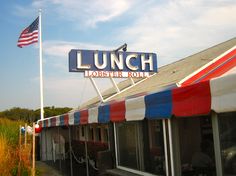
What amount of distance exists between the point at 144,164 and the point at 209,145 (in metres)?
1.74

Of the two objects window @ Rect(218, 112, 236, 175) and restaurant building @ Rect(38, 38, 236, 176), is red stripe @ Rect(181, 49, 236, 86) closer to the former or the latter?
restaurant building @ Rect(38, 38, 236, 176)

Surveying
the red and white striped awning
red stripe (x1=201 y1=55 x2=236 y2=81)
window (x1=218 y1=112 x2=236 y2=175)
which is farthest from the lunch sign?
window (x1=218 y1=112 x2=236 y2=175)

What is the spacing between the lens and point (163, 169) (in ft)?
24.3

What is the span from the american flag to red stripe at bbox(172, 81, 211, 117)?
788 inches

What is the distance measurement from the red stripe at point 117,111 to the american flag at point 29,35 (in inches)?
666

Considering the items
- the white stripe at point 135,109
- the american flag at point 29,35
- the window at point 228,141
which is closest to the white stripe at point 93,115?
the white stripe at point 135,109

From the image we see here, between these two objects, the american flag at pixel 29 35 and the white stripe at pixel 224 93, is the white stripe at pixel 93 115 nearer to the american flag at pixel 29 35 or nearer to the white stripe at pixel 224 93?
the white stripe at pixel 224 93

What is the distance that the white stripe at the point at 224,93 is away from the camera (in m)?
4.30

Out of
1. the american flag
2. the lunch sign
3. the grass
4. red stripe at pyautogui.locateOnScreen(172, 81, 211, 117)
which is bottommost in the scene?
the grass

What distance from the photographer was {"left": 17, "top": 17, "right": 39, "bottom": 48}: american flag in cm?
2440

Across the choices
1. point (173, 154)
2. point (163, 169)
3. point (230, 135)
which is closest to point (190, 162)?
point (173, 154)

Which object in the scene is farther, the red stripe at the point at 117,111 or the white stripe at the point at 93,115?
the white stripe at the point at 93,115

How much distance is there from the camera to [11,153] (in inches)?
503

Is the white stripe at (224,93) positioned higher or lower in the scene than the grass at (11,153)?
higher
